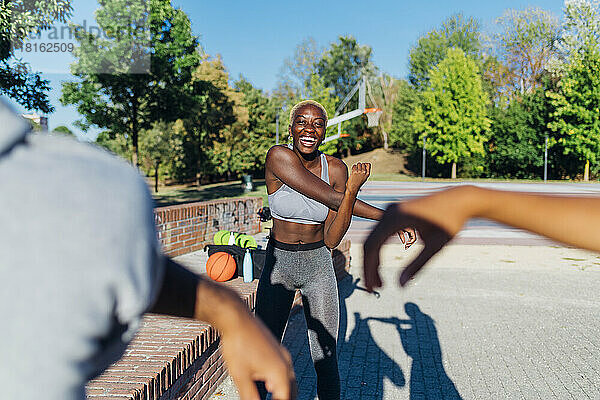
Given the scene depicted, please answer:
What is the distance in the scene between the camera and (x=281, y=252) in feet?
10.2

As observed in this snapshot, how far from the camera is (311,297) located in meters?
3.08

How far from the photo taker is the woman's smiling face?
3.14m

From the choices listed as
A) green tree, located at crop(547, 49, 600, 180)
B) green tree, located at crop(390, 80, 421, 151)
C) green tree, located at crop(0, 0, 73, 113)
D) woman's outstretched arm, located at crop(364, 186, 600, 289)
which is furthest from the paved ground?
green tree, located at crop(390, 80, 421, 151)

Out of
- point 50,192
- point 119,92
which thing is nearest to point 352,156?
point 119,92

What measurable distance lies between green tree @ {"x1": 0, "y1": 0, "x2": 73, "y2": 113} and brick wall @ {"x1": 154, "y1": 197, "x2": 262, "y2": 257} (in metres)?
7.11

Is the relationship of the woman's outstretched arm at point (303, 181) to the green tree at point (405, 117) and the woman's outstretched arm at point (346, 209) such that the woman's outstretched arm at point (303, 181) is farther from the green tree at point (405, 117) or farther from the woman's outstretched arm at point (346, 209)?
the green tree at point (405, 117)

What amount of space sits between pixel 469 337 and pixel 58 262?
545 cm

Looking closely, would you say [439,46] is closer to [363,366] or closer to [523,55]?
[523,55]

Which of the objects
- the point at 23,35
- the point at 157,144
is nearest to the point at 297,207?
the point at 23,35

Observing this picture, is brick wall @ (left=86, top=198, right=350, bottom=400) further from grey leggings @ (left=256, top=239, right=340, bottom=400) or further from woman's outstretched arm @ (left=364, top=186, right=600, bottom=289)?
woman's outstretched arm @ (left=364, top=186, right=600, bottom=289)

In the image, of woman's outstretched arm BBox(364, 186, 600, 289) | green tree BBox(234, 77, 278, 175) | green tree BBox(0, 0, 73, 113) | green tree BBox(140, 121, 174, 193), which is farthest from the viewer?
green tree BBox(234, 77, 278, 175)

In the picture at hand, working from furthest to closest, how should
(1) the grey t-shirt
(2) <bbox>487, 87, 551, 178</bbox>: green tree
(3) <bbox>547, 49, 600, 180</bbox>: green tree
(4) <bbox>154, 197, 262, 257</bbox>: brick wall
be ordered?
(2) <bbox>487, 87, 551, 178</bbox>: green tree < (3) <bbox>547, 49, 600, 180</bbox>: green tree < (4) <bbox>154, 197, 262, 257</bbox>: brick wall < (1) the grey t-shirt

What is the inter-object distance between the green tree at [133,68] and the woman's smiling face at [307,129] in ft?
65.2

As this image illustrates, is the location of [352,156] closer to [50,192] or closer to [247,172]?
[247,172]
